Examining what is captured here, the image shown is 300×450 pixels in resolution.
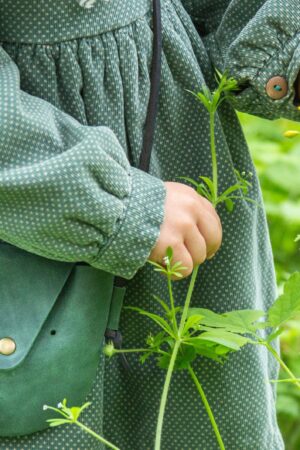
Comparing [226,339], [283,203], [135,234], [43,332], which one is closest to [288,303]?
[226,339]

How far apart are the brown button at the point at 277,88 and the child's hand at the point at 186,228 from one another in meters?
0.17

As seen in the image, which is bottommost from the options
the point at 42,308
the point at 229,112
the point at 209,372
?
the point at 209,372

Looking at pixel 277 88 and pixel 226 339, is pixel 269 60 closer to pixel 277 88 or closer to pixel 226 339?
pixel 277 88

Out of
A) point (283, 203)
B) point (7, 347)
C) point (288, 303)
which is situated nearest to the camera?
point (288, 303)

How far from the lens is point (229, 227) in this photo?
4.24ft

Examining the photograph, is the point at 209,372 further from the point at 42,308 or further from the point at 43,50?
the point at 43,50

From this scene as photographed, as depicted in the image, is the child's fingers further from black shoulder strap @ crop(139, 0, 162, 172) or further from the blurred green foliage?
the blurred green foliage

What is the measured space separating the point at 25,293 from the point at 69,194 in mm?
152

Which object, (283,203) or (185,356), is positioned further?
(283,203)

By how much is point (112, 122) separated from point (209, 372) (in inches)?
14.1

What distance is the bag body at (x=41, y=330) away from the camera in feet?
3.64

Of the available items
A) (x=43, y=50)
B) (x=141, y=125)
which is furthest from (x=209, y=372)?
(x=43, y=50)

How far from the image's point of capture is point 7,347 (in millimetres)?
1101

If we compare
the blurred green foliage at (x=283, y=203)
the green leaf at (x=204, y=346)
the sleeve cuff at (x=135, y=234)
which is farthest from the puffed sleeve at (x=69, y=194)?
the blurred green foliage at (x=283, y=203)
